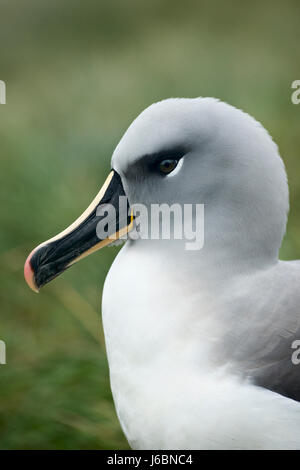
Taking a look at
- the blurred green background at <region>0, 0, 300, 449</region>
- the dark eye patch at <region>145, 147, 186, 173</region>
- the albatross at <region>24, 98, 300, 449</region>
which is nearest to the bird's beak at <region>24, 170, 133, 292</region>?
the albatross at <region>24, 98, 300, 449</region>

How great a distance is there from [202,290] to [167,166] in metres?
0.30

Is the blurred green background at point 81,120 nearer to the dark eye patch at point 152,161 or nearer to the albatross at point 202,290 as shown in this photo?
the albatross at point 202,290

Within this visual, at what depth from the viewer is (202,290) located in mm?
1665

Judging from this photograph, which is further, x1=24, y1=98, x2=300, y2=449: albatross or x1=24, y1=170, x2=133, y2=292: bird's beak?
x1=24, y1=170, x2=133, y2=292: bird's beak

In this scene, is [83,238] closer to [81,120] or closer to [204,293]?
[204,293]

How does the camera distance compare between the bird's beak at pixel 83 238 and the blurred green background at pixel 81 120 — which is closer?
the bird's beak at pixel 83 238

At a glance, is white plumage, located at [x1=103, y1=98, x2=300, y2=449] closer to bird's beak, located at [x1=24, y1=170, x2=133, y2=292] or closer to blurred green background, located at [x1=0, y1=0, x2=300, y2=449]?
bird's beak, located at [x1=24, y1=170, x2=133, y2=292]

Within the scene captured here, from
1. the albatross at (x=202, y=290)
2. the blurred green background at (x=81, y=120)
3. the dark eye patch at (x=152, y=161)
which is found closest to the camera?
the albatross at (x=202, y=290)

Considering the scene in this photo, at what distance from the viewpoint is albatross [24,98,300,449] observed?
1.58 metres

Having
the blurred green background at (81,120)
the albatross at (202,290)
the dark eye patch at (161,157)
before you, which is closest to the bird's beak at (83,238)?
the albatross at (202,290)

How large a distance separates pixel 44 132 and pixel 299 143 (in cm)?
165

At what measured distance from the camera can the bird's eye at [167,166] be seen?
5.61ft

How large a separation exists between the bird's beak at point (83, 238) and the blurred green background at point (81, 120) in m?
0.86

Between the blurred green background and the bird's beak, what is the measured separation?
86cm
